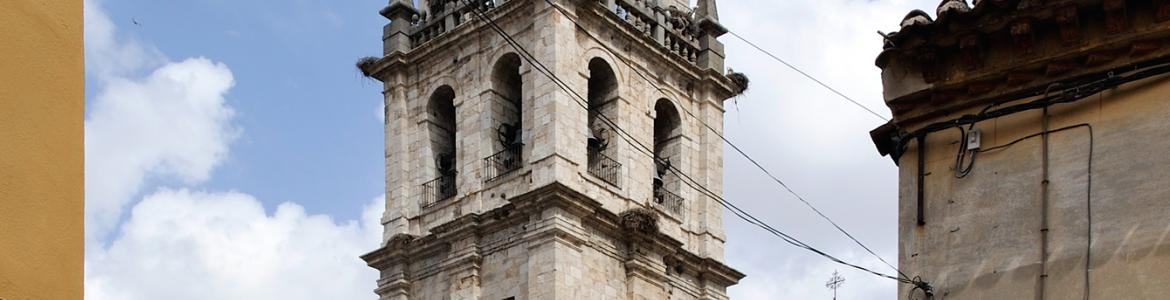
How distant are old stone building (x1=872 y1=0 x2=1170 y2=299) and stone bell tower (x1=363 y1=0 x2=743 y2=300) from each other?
743 inches

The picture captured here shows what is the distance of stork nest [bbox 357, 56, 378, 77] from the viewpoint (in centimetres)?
3675

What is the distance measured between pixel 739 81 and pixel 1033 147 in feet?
81.7

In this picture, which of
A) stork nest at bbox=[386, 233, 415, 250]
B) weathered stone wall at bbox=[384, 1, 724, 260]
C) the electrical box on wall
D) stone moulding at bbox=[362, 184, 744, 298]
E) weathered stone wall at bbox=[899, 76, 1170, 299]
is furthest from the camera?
stork nest at bbox=[386, 233, 415, 250]

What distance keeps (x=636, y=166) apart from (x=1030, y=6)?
22412mm

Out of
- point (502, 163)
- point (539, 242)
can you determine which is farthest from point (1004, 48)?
point (502, 163)

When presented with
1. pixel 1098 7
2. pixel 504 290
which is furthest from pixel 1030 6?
pixel 504 290

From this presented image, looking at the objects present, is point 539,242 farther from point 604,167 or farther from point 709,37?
point 709,37

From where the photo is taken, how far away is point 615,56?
3538 centimetres

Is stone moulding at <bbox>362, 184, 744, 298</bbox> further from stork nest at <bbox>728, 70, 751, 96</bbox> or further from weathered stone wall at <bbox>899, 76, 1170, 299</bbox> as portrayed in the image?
weathered stone wall at <bbox>899, 76, 1170, 299</bbox>

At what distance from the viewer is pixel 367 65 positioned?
36.8m

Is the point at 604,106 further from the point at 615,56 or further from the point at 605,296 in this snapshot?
the point at 605,296

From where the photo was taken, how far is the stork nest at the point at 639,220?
111 feet

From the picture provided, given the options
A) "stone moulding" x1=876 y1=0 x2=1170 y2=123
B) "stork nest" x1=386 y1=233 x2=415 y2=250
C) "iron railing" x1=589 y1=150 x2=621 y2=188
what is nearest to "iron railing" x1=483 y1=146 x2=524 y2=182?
"iron railing" x1=589 y1=150 x2=621 y2=188
